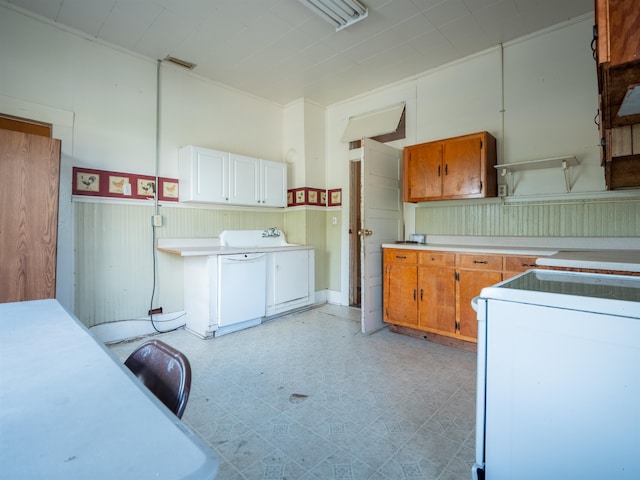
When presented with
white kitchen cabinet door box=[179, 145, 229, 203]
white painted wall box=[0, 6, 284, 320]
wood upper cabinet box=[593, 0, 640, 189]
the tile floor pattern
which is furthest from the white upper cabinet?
wood upper cabinet box=[593, 0, 640, 189]

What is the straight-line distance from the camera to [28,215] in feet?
8.27

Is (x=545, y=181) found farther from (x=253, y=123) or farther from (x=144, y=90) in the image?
(x=144, y=90)

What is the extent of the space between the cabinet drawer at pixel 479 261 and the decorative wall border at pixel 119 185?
3.29 meters

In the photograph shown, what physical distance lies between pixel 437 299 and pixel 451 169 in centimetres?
140

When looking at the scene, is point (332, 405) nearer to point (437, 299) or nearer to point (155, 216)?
point (437, 299)

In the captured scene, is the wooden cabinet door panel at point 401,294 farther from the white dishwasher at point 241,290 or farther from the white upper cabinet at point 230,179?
the white upper cabinet at point 230,179

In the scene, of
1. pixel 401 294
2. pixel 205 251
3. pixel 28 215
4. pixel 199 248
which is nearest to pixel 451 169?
pixel 401 294

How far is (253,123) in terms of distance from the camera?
475 cm

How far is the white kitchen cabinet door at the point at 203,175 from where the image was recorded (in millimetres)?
3787

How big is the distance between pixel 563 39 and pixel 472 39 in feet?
2.72

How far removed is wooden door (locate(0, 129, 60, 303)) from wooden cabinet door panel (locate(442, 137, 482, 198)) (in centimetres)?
365

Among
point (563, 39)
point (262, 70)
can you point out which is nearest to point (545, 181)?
point (563, 39)

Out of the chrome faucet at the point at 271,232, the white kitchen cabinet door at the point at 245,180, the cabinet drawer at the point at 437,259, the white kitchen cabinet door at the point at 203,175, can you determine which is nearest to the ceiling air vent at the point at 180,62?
the white kitchen cabinet door at the point at 203,175

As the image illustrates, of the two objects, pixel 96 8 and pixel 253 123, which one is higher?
pixel 96 8
